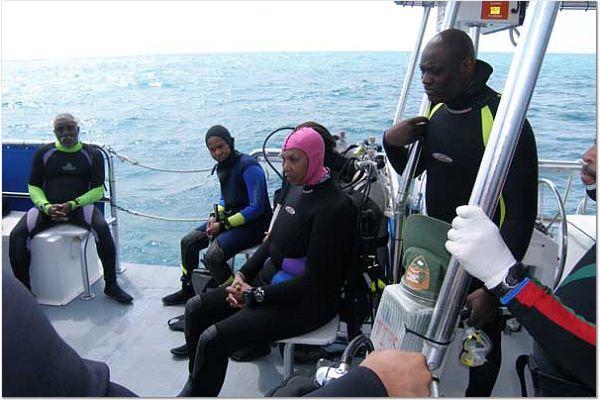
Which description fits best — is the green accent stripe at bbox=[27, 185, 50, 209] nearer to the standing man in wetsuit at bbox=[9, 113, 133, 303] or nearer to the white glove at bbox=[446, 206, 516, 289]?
the standing man in wetsuit at bbox=[9, 113, 133, 303]

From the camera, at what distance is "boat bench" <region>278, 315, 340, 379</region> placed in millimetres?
2008

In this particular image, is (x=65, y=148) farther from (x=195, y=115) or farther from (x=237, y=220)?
(x=195, y=115)

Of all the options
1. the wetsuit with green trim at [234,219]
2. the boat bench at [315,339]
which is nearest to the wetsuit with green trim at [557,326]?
the boat bench at [315,339]

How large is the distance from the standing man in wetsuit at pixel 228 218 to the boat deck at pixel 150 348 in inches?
10.6

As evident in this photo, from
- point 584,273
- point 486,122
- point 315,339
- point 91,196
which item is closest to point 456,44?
point 486,122

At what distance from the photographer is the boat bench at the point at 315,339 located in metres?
2.01

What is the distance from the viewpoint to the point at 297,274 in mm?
2184

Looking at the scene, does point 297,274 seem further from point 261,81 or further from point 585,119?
point 261,81

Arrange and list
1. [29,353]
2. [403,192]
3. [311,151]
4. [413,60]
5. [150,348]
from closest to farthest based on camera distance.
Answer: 1. [29,353]
2. [403,192]
3. [311,151]
4. [150,348]
5. [413,60]

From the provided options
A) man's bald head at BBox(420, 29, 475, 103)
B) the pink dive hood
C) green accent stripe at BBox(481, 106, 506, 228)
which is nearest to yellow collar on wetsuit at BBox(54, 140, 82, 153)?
the pink dive hood

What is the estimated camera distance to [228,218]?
3.12 metres

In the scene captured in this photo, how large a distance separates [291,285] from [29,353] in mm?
1356

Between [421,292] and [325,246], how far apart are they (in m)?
1.01

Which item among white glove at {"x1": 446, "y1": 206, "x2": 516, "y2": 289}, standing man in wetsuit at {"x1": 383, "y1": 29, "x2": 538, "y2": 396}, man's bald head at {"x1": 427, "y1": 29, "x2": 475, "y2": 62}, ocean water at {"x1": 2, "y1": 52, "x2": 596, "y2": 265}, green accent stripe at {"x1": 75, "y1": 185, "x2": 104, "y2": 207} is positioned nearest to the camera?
white glove at {"x1": 446, "y1": 206, "x2": 516, "y2": 289}
